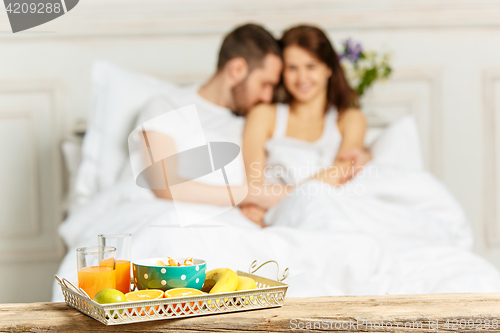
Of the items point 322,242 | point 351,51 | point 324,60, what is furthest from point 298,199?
point 351,51

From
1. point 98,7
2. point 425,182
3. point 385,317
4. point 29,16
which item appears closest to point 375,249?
point 385,317

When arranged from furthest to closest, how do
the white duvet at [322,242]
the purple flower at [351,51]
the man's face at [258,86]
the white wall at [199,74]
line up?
the white wall at [199,74], the purple flower at [351,51], the man's face at [258,86], the white duvet at [322,242]

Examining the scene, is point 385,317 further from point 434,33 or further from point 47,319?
point 434,33

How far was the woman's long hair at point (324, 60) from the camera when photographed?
160 centimetres

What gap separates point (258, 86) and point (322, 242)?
88 centimetres

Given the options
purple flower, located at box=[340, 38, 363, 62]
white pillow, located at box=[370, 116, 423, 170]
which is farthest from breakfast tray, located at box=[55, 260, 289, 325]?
purple flower, located at box=[340, 38, 363, 62]

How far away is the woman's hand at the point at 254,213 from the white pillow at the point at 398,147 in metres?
0.44

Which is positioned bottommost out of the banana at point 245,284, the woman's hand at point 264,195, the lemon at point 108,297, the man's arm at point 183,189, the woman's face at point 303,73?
the woman's hand at point 264,195

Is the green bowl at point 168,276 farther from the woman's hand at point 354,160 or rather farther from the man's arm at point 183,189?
the woman's hand at point 354,160

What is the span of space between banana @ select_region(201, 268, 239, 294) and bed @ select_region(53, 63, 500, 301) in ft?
0.61

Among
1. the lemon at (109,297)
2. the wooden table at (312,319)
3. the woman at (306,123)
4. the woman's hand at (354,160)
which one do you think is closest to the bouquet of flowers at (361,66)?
the woman at (306,123)

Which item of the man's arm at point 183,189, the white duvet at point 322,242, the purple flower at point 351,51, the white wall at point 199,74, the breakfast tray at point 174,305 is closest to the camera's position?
the breakfast tray at point 174,305

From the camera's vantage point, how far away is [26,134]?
1913 millimetres

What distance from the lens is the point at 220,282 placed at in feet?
1.87
